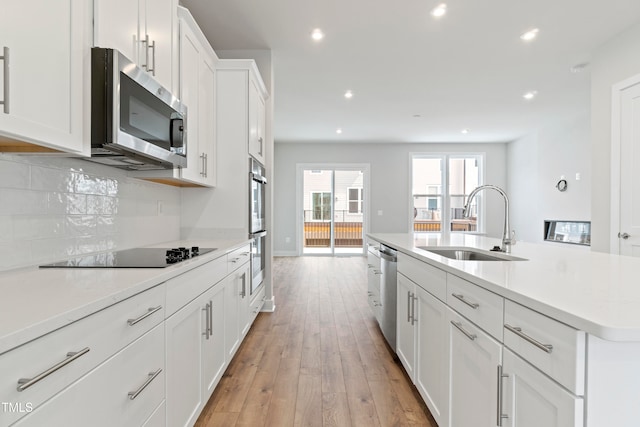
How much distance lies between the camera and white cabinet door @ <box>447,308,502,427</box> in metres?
Answer: 1.05

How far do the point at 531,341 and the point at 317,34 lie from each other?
328cm

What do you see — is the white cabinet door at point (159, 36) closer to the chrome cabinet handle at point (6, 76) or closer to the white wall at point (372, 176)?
the chrome cabinet handle at point (6, 76)

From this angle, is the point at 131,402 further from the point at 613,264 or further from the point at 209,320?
the point at 613,264

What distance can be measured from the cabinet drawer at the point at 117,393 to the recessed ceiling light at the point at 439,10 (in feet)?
10.4

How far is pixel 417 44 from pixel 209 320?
3357 mm

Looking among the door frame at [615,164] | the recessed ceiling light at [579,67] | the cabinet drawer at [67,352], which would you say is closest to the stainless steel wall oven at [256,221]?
the cabinet drawer at [67,352]

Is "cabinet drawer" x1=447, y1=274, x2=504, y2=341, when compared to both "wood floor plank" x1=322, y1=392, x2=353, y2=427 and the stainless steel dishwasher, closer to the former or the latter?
"wood floor plank" x1=322, y1=392, x2=353, y2=427

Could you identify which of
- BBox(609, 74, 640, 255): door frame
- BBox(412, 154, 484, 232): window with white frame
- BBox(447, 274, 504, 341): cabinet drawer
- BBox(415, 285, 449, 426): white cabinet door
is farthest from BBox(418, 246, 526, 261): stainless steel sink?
BBox(412, 154, 484, 232): window with white frame

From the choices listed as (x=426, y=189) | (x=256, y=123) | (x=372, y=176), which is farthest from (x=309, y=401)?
(x=426, y=189)

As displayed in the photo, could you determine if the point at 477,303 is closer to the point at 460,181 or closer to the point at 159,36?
the point at 159,36

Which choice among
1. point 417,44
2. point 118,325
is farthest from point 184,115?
point 417,44

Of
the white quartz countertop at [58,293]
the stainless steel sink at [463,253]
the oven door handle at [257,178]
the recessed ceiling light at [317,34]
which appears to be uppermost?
the recessed ceiling light at [317,34]

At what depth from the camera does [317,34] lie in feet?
10.9

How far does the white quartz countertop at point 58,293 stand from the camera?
657 mm
